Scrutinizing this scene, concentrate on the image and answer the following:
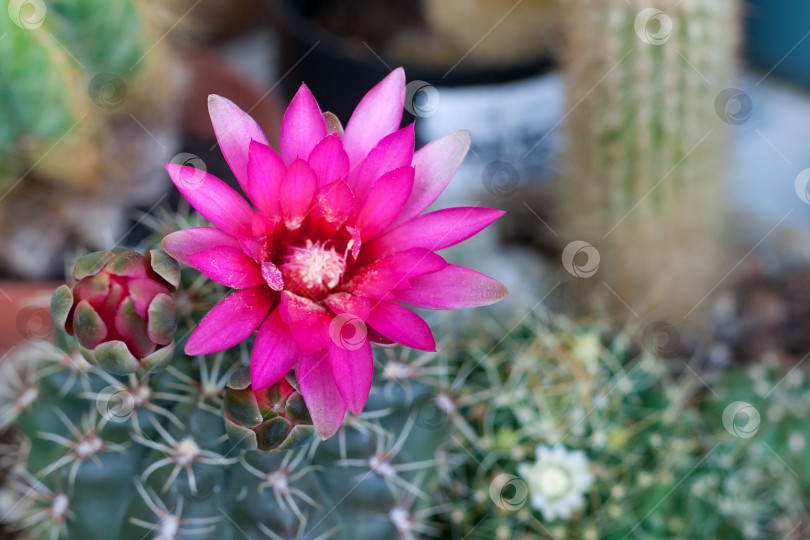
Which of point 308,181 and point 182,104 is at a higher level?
point 308,181

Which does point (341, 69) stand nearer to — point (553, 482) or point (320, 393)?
point (553, 482)

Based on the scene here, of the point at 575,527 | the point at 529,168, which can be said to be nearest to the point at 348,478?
the point at 575,527

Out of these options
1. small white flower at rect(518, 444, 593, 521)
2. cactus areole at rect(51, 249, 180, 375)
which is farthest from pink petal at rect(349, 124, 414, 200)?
small white flower at rect(518, 444, 593, 521)

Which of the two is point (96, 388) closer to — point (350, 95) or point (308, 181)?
point (308, 181)

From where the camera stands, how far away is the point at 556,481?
0.71 m

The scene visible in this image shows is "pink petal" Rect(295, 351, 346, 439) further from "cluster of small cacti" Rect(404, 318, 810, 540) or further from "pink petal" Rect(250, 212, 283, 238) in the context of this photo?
"cluster of small cacti" Rect(404, 318, 810, 540)

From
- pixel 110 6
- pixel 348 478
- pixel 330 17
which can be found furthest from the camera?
pixel 330 17

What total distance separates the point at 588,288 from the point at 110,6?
68cm

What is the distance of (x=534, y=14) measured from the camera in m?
1.11

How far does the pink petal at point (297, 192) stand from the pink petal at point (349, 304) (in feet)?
0.15

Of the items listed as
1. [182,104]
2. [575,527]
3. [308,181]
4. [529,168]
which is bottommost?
[182,104]

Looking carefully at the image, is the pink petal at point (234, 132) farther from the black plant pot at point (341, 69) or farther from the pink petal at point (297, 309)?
the black plant pot at point (341, 69)

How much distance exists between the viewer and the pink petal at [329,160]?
0.40 meters

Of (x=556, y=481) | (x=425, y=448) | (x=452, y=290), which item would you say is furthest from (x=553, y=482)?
(x=452, y=290)
